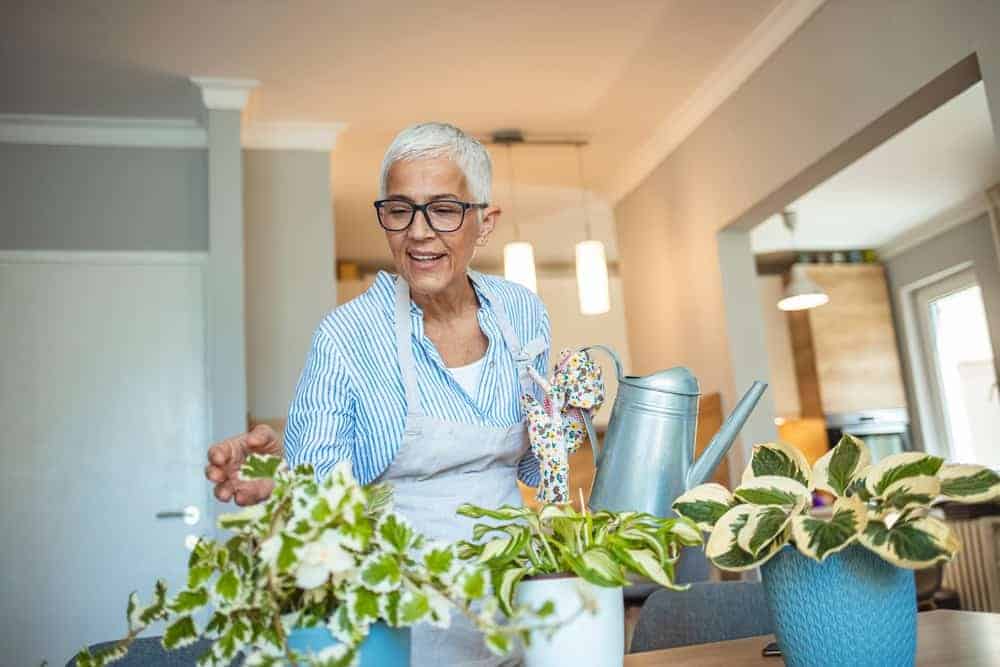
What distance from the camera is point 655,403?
1.04m

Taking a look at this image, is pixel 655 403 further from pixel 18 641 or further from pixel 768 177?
pixel 18 641

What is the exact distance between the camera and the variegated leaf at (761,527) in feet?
2.57

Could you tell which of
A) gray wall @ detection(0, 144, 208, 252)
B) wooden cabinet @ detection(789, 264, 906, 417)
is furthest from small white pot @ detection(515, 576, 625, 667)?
wooden cabinet @ detection(789, 264, 906, 417)

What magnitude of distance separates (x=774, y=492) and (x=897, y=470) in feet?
0.35

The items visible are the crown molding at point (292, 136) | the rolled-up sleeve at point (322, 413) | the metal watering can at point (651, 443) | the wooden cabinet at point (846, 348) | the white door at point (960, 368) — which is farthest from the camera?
the wooden cabinet at point (846, 348)

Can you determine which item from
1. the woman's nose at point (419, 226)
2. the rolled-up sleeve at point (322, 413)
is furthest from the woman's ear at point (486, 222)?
the rolled-up sleeve at point (322, 413)

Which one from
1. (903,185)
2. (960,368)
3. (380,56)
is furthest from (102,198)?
(960,368)

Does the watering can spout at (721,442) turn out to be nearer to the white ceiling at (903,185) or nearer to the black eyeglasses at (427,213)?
the black eyeglasses at (427,213)

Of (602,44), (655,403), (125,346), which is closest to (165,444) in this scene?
(125,346)

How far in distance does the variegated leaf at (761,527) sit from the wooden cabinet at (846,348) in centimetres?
567

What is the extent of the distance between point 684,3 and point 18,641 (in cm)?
355

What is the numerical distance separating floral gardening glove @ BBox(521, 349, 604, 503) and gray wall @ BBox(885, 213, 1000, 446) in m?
5.28

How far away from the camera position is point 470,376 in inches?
52.2

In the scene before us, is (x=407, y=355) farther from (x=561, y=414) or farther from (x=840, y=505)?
(x=840, y=505)
